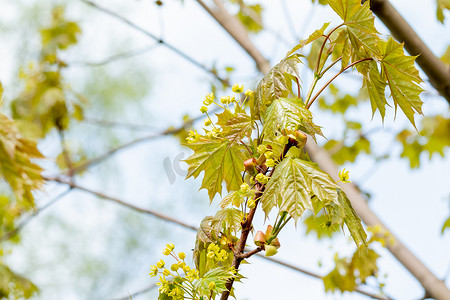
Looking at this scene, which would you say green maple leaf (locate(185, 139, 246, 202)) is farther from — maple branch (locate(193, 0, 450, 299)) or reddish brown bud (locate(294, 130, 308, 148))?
maple branch (locate(193, 0, 450, 299))

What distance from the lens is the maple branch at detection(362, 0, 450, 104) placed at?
860 millimetres

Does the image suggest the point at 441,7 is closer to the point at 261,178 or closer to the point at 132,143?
the point at 261,178

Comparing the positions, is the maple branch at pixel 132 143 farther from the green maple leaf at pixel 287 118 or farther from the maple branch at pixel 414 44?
the green maple leaf at pixel 287 118

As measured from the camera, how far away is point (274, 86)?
0.51m

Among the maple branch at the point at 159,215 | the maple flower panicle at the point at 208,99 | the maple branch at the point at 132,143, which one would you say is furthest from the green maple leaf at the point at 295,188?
the maple branch at the point at 132,143

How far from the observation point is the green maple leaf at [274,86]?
1.67 feet

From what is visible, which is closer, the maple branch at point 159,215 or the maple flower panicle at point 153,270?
the maple flower panicle at point 153,270

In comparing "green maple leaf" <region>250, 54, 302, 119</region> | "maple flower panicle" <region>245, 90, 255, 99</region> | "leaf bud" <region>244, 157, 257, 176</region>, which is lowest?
"leaf bud" <region>244, 157, 257, 176</region>

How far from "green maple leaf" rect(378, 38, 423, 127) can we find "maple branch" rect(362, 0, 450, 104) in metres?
0.27

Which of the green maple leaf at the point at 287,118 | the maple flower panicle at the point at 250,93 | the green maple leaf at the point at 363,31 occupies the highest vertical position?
the green maple leaf at the point at 363,31

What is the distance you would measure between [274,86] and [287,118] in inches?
2.6

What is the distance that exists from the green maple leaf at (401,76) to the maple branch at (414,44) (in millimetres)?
273

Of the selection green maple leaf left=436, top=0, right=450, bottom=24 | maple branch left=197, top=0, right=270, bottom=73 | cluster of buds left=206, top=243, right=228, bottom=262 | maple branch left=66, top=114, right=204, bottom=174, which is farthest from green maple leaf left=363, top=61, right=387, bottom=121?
maple branch left=66, top=114, right=204, bottom=174

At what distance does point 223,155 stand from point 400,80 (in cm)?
23
